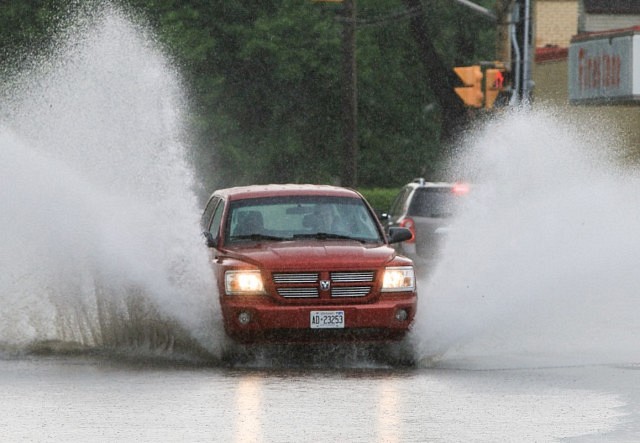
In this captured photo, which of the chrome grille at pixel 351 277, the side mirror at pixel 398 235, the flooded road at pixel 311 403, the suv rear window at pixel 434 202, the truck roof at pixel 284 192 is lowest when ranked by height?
the suv rear window at pixel 434 202

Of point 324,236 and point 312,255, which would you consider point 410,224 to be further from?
point 312,255

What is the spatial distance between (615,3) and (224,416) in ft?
173

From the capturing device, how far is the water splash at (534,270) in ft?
54.2

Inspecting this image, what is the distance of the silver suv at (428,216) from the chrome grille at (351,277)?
1079 centimetres

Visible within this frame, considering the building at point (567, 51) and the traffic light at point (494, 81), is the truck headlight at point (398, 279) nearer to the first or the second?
the traffic light at point (494, 81)

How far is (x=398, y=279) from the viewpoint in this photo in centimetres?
1528

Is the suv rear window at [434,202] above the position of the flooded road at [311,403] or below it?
below

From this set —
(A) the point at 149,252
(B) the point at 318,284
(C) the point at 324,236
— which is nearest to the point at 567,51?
(A) the point at 149,252

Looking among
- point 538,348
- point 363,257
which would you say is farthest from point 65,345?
point 538,348

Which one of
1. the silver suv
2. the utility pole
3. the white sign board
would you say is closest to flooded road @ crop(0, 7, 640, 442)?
the silver suv

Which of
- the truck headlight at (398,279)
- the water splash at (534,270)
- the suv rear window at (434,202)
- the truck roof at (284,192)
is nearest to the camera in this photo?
the truck headlight at (398,279)

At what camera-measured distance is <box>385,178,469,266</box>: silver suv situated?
26.3 meters

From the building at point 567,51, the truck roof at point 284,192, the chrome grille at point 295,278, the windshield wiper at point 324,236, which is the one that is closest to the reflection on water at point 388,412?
the chrome grille at point 295,278

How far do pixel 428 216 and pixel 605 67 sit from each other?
18.2 metres
